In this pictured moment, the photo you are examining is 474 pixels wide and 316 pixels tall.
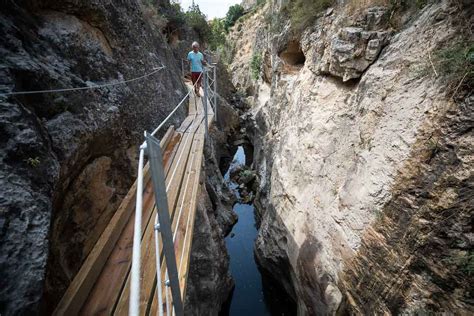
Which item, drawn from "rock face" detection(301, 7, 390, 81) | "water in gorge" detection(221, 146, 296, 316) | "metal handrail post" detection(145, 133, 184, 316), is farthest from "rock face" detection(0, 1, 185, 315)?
"water in gorge" detection(221, 146, 296, 316)

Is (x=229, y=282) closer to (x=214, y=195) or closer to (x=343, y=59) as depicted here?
(x=214, y=195)

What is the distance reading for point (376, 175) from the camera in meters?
3.66

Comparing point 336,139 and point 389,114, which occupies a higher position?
point 389,114

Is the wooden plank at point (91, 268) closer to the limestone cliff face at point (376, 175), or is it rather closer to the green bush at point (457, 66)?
the limestone cliff face at point (376, 175)

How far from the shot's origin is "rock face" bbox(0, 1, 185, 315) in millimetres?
1733

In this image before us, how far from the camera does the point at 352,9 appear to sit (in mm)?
5180

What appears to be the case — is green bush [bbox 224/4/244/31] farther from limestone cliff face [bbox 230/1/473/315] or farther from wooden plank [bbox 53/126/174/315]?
wooden plank [bbox 53/126/174/315]

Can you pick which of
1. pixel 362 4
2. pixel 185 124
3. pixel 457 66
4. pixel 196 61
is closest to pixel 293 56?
pixel 196 61

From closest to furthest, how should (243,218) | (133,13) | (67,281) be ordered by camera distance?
(67,281) < (133,13) < (243,218)

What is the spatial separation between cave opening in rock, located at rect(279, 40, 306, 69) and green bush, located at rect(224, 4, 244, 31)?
24252 mm

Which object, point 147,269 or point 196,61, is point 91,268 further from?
point 196,61

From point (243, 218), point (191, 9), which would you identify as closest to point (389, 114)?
point (243, 218)

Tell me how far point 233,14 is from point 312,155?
95.8 feet

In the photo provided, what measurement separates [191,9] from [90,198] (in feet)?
59.9
